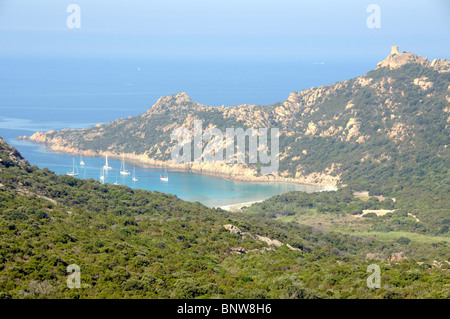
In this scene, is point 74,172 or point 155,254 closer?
point 155,254

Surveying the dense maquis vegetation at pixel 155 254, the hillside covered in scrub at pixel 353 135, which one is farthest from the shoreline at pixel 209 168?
the dense maquis vegetation at pixel 155 254

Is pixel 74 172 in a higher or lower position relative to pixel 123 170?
higher

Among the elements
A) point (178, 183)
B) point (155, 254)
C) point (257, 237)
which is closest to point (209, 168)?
point (178, 183)

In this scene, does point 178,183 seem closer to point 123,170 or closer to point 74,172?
point 123,170

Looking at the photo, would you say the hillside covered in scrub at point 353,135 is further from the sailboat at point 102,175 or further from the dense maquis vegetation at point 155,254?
the dense maquis vegetation at point 155,254

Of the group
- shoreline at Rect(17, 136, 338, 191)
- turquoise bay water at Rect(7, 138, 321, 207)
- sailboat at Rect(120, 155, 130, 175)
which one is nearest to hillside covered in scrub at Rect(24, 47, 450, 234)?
shoreline at Rect(17, 136, 338, 191)

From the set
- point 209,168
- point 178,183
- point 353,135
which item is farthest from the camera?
point 209,168

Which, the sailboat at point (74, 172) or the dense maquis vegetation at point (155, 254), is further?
the sailboat at point (74, 172)
